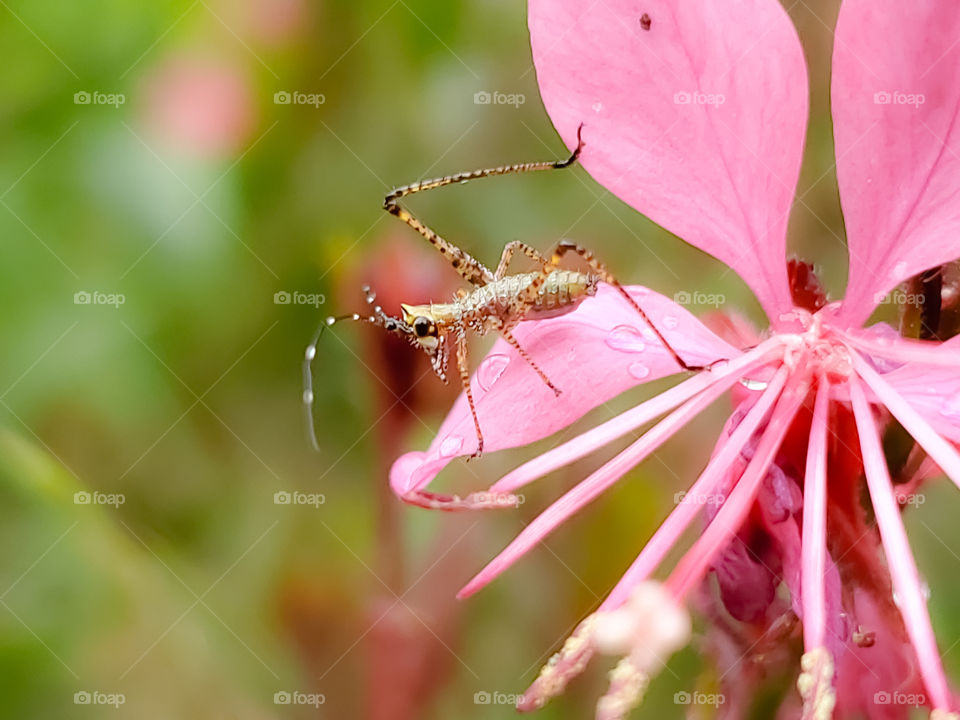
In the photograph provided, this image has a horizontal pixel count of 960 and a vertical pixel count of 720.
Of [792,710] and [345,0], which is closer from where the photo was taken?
[792,710]

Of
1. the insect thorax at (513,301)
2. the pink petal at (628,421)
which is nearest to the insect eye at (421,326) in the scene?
the insect thorax at (513,301)

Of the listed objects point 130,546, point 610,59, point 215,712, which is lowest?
point 215,712

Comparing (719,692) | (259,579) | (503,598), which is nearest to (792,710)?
(719,692)

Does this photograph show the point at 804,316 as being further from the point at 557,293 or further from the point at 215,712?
the point at 215,712

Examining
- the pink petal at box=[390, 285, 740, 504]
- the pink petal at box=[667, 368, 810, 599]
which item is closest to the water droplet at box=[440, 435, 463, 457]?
the pink petal at box=[390, 285, 740, 504]

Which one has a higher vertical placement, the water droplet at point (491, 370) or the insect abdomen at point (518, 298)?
the insect abdomen at point (518, 298)

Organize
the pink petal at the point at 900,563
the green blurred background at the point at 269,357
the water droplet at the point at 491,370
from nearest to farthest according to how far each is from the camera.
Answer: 1. the pink petal at the point at 900,563
2. the water droplet at the point at 491,370
3. the green blurred background at the point at 269,357

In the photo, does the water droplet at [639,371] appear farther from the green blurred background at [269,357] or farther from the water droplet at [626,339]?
the green blurred background at [269,357]
